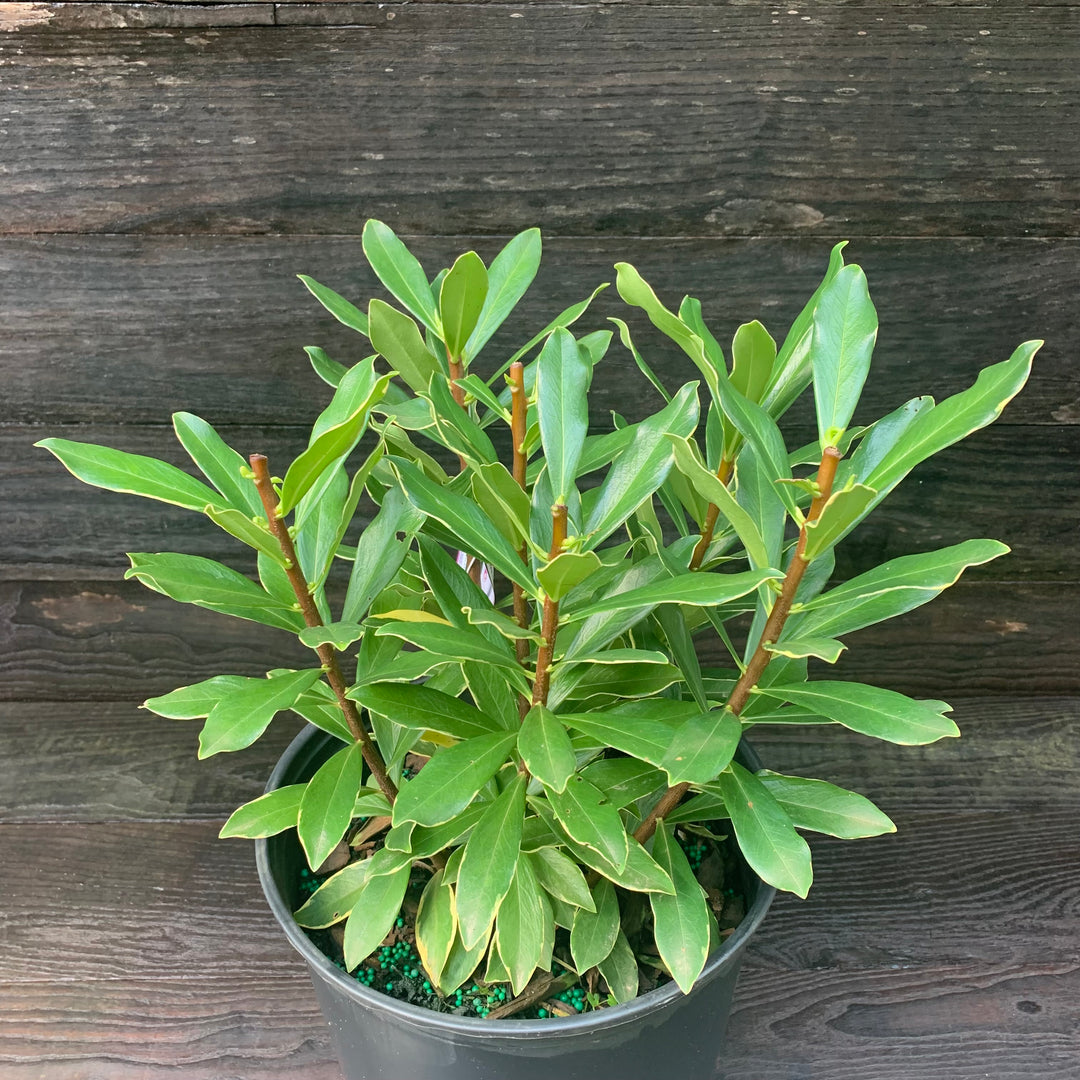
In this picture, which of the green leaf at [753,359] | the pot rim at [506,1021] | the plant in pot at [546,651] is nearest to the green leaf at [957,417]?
the plant in pot at [546,651]

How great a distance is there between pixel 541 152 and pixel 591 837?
2.33 ft

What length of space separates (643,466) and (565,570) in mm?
104

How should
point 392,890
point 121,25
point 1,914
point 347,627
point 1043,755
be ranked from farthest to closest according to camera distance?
point 1043,755
point 1,914
point 121,25
point 392,890
point 347,627

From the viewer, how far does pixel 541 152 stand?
0.99m

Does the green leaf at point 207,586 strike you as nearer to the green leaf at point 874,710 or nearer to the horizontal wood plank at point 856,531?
the green leaf at point 874,710

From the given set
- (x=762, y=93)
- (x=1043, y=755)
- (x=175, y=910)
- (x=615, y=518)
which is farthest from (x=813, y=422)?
(x=175, y=910)

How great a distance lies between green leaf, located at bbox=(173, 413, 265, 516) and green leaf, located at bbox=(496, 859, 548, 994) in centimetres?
30

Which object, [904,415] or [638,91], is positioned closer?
[904,415]

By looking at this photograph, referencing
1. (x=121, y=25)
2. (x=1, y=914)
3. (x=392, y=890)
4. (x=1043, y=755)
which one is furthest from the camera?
(x=1043, y=755)

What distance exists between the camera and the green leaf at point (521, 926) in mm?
646

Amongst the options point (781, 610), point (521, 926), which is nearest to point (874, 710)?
point (781, 610)

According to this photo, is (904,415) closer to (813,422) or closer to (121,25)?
(813,422)

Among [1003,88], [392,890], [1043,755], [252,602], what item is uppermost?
[1003,88]

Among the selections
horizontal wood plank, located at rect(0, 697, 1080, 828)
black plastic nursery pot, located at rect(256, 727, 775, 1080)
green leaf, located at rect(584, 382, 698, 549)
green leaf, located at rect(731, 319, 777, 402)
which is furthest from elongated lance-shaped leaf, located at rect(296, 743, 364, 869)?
horizontal wood plank, located at rect(0, 697, 1080, 828)
